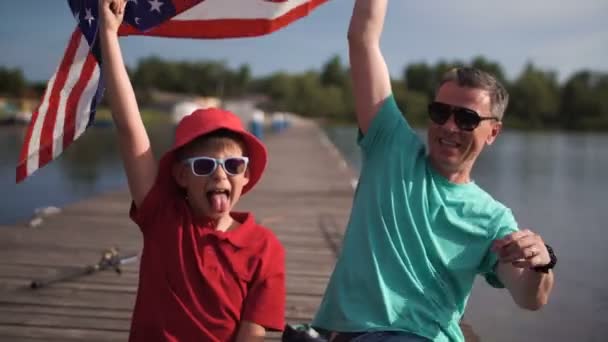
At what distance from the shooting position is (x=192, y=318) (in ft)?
6.22

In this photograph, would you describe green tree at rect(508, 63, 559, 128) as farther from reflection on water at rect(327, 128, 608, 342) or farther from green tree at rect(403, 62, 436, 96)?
reflection on water at rect(327, 128, 608, 342)

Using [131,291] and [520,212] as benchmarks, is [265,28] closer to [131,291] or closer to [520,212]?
[131,291]

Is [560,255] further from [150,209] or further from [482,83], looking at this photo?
[150,209]

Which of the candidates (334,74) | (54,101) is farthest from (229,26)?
(334,74)

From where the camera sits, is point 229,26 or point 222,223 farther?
point 229,26

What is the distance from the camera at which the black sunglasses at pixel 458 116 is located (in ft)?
6.91

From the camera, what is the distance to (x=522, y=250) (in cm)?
180

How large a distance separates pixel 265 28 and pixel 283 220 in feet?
14.7

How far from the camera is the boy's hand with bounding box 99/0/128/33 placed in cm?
197

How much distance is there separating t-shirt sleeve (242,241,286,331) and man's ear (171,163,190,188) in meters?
0.38

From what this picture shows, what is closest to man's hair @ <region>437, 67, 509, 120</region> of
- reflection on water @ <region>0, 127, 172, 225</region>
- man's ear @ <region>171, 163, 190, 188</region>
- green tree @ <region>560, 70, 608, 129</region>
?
man's ear @ <region>171, 163, 190, 188</region>

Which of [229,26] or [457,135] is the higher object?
[229,26]

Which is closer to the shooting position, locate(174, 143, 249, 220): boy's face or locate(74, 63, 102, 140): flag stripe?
locate(174, 143, 249, 220): boy's face

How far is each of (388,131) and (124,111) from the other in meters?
0.94
